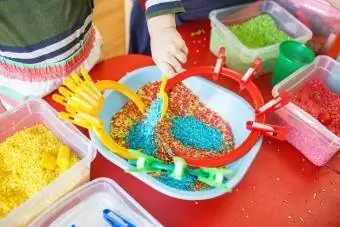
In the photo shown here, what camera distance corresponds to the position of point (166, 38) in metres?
0.65

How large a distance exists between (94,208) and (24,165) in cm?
12

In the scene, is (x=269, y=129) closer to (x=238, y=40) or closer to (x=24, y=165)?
(x=238, y=40)

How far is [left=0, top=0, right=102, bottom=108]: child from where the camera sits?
644 mm

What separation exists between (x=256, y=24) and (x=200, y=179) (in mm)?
436

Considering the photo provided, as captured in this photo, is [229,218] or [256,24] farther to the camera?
[256,24]

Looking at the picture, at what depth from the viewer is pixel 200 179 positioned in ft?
1.93

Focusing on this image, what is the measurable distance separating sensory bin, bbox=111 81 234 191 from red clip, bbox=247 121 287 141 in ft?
0.18

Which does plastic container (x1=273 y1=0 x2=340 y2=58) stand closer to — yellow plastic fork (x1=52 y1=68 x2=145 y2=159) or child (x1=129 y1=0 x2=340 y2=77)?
child (x1=129 y1=0 x2=340 y2=77)

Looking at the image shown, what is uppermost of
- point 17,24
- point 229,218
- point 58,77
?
point 17,24

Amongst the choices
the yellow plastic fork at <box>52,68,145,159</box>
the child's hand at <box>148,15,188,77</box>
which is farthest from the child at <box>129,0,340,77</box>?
the yellow plastic fork at <box>52,68,145,159</box>

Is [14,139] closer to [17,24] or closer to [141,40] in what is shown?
[17,24]

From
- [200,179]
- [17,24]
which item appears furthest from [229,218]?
[17,24]

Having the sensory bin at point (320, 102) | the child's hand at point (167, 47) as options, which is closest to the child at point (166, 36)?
the child's hand at point (167, 47)

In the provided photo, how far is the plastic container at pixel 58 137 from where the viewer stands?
52 centimetres
